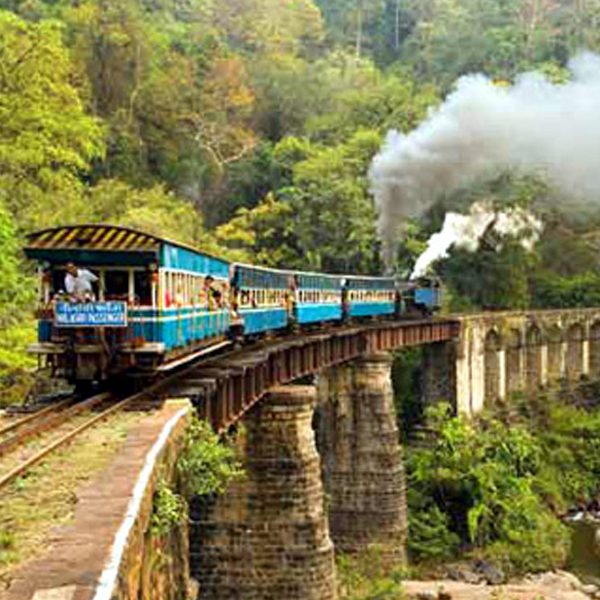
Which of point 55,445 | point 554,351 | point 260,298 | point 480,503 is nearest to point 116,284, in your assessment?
point 55,445

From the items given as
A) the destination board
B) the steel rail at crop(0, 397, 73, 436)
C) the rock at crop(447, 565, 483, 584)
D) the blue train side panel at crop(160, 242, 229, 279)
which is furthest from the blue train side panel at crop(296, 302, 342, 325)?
the steel rail at crop(0, 397, 73, 436)

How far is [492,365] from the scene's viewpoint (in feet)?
162

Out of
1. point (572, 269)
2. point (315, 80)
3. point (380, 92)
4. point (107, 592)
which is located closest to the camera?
point (107, 592)

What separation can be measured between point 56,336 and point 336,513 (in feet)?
64.1

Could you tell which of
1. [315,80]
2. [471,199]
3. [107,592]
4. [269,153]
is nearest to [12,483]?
[107,592]

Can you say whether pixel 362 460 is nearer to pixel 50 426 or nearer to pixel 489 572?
pixel 489 572

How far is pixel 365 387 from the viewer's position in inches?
1393

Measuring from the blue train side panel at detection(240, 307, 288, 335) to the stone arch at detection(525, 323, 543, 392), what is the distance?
23.8 metres

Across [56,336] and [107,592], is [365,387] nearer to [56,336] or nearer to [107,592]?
[56,336]

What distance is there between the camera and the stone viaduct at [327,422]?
23.2 meters

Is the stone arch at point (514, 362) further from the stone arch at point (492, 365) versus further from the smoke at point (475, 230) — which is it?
the smoke at point (475, 230)

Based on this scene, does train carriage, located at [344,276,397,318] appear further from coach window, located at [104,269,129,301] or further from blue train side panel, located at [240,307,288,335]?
coach window, located at [104,269,129,301]

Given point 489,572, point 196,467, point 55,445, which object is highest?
point 55,445

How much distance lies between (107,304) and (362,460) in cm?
1966
